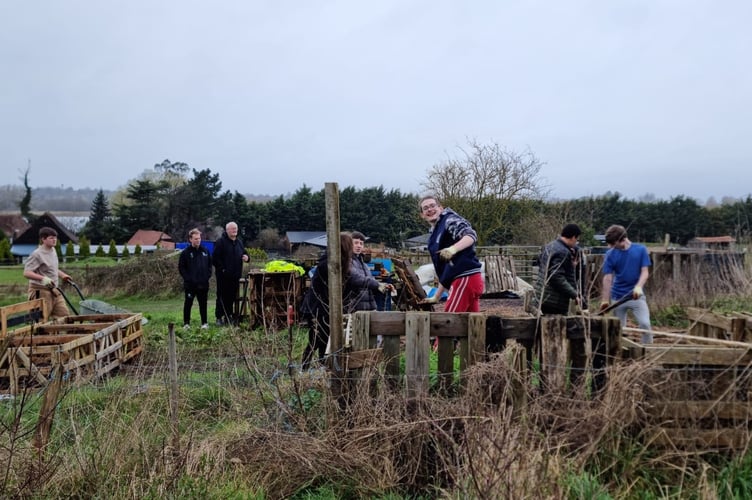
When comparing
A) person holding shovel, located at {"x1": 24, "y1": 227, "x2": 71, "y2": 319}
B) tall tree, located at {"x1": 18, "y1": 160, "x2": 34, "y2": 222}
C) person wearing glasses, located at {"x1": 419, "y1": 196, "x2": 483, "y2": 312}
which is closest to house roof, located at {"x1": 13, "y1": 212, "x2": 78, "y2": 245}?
tall tree, located at {"x1": 18, "y1": 160, "x2": 34, "y2": 222}

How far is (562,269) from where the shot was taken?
554cm

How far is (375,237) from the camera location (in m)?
42.5

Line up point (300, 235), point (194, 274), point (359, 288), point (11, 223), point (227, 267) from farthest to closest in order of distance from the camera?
point (11, 223) → point (300, 235) → point (227, 267) → point (194, 274) → point (359, 288)

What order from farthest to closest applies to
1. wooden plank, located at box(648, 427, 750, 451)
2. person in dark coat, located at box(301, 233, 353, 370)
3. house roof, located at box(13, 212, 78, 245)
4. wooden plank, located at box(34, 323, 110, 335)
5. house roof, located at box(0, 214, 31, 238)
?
house roof, located at box(0, 214, 31, 238) < house roof, located at box(13, 212, 78, 245) < wooden plank, located at box(34, 323, 110, 335) < person in dark coat, located at box(301, 233, 353, 370) < wooden plank, located at box(648, 427, 750, 451)

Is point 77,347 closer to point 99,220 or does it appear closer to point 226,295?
point 226,295

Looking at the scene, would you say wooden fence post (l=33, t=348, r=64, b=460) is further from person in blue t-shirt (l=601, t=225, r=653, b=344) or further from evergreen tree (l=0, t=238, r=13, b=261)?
evergreen tree (l=0, t=238, r=13, b=261)

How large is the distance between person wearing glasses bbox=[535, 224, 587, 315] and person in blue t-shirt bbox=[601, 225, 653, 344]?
82 cm

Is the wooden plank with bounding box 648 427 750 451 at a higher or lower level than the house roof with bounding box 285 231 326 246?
lower

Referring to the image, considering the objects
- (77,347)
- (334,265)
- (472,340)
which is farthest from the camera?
(77,347)

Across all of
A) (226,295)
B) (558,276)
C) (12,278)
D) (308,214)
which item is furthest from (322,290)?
(308,214)

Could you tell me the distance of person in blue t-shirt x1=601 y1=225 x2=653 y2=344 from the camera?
6.12 m

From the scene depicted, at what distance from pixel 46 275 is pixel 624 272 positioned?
7.79m

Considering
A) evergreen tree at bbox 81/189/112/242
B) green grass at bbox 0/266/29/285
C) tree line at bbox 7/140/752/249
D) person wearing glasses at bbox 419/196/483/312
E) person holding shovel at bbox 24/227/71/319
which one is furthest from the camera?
evergreen tree at bbox 81/189/112/242

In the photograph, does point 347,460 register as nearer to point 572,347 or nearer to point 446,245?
point 572,347
